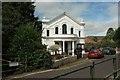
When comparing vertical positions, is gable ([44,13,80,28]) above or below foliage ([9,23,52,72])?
above

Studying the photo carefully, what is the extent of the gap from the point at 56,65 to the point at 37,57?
4.85m

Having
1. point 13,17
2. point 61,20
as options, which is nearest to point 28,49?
point 13,17

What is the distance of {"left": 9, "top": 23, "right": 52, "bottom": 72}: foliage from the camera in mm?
23484

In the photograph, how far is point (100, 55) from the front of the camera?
45.0m

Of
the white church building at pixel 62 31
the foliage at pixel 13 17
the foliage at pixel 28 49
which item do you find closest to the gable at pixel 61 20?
the white church building at pixel 62 31

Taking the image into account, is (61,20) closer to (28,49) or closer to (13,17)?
(13,17)

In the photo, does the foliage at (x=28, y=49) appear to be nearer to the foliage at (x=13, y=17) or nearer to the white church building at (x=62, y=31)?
the foliage at (x=13, y=17)

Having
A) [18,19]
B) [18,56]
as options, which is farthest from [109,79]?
[18,19]

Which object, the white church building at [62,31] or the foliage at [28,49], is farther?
the white church building at [62,31]

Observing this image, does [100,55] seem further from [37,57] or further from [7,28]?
[37,57]

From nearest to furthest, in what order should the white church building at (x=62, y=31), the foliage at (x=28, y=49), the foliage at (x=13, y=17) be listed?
the foliage at (x=28, y=49), the foliage at (x=13, y=17), the white church building at (x=62, y=31)

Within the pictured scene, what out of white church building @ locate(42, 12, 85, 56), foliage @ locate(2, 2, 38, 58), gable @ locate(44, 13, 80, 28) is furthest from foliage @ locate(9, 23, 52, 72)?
gable @ locate(44, 13, 80, 28)

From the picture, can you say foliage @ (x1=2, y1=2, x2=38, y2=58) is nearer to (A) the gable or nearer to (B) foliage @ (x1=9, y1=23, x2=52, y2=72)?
(B) foliage @ (x1=9, y1=23, x2=52, y2=72)

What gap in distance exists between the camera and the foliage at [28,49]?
2348cm
